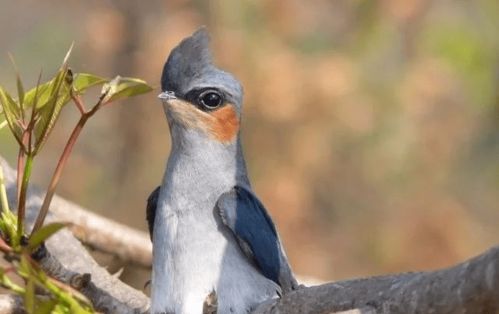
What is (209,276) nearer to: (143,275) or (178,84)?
(178,84)

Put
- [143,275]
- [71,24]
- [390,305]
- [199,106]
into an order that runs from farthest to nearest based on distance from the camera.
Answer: [71,24]
[143,275]
[199,106]
[390,305]

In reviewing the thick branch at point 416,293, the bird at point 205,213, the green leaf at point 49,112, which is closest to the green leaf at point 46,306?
the green leaf at point 49,112

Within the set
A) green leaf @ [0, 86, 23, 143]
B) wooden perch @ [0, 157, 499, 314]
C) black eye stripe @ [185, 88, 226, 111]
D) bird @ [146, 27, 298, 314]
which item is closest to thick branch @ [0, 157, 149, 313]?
wooden perch @ [0, 157, 499, 314]

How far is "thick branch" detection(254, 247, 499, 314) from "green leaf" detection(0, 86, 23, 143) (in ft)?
2.89

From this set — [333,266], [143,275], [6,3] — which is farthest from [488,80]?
[6,3]

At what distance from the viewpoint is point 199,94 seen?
15.2ft

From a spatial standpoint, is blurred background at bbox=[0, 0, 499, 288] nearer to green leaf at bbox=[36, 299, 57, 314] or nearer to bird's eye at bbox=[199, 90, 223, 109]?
bird's eye at bbox=[199, 90, 223, 109]

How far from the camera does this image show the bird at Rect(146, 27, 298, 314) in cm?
434

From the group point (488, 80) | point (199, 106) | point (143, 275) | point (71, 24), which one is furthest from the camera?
point (71, 24)

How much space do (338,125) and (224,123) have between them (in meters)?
4.72

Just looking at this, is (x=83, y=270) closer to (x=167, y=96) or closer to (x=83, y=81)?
(x=167, y=96)

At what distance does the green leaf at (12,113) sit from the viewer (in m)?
3.11

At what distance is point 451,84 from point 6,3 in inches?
178

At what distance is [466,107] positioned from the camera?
9.84 metres
